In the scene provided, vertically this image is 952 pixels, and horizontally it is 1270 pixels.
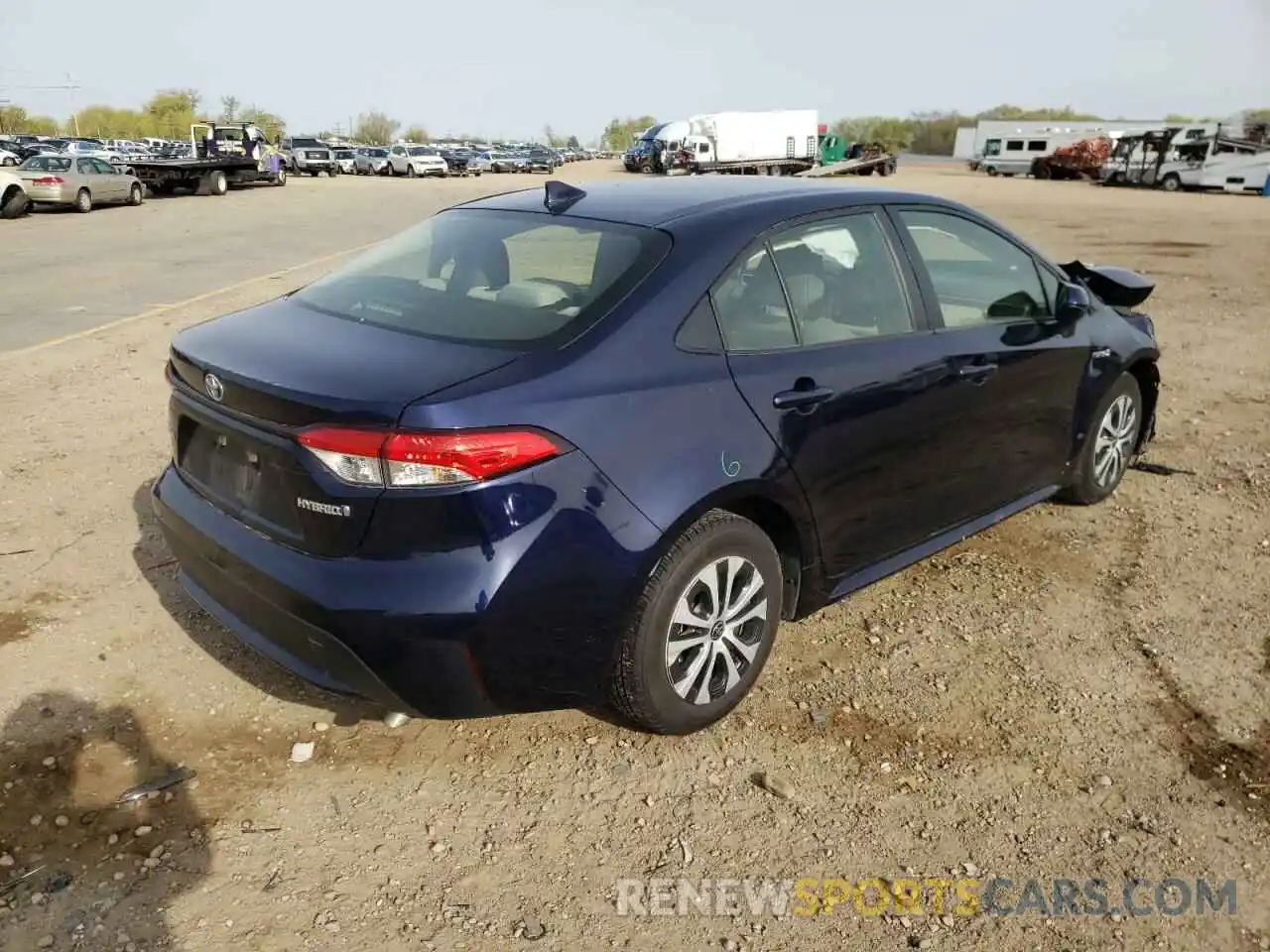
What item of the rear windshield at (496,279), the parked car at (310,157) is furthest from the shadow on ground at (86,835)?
the parked car at (310,157)

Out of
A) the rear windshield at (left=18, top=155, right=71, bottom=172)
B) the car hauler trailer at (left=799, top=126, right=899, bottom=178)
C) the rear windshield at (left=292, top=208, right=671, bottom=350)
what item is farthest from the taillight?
the car hauler trailer at (left=799, top=126, right=899, bottom=178)

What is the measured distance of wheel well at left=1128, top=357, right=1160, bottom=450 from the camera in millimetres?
5082

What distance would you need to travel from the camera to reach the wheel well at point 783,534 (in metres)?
3.09

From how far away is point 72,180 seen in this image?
76.7 ft

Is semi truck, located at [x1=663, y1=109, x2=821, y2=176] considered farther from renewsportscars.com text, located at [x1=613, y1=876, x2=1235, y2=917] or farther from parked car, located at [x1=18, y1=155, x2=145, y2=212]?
renewsportscars.com text, located at [x1=613, y1=876, x2=1235, y2=917]

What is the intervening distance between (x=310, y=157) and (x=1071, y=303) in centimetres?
4944

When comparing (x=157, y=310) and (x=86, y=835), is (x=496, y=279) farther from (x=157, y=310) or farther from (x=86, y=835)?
(x=157, y=310)

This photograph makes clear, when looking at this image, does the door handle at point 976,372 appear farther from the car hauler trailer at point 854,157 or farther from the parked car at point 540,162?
the parked car at point 540,162

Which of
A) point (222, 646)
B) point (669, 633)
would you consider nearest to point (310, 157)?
point (222, 646)

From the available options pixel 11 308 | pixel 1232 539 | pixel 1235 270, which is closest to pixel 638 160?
pixel 1235 270

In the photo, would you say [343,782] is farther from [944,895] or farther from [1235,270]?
[1235,270]

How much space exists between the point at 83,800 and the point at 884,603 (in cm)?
298

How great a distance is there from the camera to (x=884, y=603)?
4.11 metres

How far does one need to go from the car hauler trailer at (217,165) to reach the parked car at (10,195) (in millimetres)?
6411
